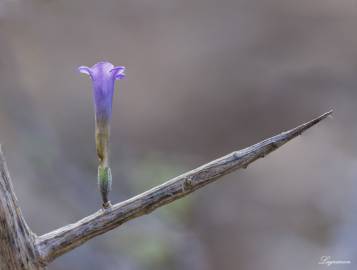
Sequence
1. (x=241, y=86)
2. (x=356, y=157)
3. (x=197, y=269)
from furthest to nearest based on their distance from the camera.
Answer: (x=241, y=86)
(x=356, y=157)
(x=197, y=269)

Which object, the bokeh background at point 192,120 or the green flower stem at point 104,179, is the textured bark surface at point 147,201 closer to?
Result: the green flower stem at point 104,179

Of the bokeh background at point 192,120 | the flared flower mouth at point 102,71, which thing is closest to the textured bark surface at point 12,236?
the flared flower mouth at point 102,71

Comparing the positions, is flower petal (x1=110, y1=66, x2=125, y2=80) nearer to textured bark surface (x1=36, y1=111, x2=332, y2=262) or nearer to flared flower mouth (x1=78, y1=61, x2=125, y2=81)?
flared flower mouth (x1=78, y1=61, x2=125, y2=81)

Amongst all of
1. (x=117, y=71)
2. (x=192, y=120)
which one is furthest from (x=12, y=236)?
(x=192, y=120)

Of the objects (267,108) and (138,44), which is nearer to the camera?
(267,108)

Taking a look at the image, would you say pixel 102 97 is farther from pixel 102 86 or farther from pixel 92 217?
pixel 92 217

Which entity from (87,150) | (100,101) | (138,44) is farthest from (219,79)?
(100,101)

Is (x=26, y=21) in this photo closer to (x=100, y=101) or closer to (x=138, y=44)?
(x=138, y=44)
